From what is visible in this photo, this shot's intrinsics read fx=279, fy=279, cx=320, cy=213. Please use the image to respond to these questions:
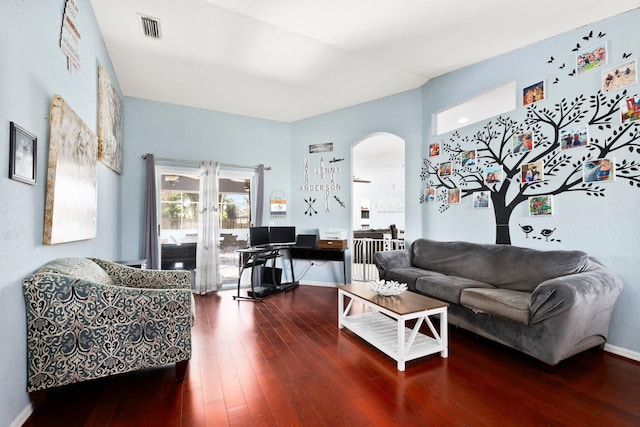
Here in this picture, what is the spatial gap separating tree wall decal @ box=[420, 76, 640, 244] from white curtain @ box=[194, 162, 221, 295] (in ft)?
12.0

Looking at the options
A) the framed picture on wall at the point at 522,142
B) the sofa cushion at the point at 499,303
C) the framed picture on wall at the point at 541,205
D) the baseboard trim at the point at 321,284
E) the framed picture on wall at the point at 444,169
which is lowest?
the baseboard trim at the point at 321,284

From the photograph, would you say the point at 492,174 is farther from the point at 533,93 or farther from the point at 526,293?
the point at 526,293

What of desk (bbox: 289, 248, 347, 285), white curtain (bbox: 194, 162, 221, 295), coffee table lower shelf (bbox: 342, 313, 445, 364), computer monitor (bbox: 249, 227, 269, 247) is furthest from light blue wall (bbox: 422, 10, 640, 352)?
white curtain (bbox: 194, 162, 221, 295)

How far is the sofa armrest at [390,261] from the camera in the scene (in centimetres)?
386

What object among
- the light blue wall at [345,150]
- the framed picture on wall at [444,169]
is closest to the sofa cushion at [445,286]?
the light blue wall at [345,150]

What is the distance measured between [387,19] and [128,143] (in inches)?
161

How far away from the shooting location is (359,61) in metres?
3.59

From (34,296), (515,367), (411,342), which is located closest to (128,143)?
(34,296)

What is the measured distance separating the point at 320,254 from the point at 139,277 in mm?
2925

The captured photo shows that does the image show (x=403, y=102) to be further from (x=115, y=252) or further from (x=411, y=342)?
(x=115, y=252)

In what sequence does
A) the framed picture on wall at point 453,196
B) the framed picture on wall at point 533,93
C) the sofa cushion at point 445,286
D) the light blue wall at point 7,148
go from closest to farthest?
the light blue wall at point 7,148 < the sofa cushion at point 445,286 < the framed picture on wall at point 533,93 < the framed picture on wall at point 453,196

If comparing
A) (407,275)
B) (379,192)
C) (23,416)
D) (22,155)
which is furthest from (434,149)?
(379,192)

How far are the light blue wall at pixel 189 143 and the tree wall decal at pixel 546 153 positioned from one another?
3046mm

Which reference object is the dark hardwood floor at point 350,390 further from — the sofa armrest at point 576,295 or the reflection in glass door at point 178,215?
the reflection in glass door at point 178,215
